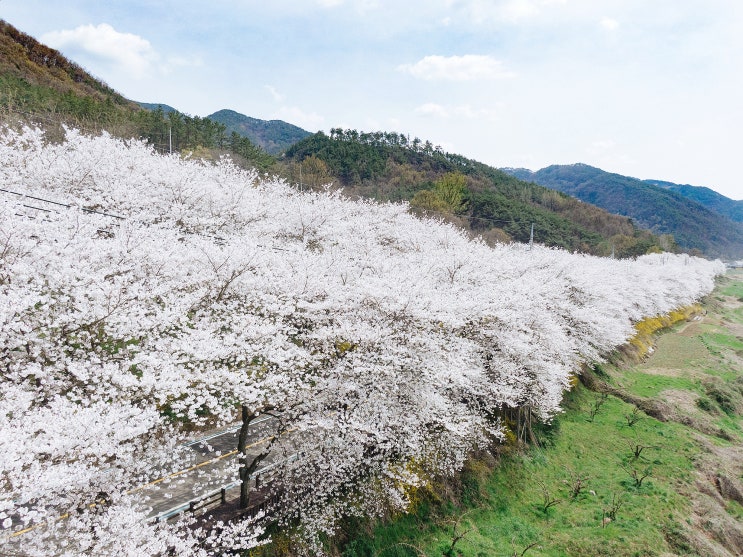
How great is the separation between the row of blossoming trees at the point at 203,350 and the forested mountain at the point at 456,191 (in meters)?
37.0

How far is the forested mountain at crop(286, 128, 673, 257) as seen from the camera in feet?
224

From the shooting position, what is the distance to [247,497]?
468 inches

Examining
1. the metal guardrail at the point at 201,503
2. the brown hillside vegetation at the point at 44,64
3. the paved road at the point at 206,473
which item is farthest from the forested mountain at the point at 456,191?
the metal guardrail at the point at 201,503

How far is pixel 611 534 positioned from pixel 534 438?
253 inches

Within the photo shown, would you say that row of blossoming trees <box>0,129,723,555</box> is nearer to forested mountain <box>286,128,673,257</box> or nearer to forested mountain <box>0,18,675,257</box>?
forested mountain <box>0,18,675,257</box>

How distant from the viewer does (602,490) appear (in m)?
18.0

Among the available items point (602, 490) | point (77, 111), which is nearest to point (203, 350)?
point (602, 490)

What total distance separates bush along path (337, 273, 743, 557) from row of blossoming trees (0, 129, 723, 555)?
137 cm

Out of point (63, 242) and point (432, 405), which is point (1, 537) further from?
point (432, 405)

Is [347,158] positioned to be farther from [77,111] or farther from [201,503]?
[201,503]

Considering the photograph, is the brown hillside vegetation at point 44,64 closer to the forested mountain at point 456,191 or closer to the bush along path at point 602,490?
the forested mountain at point 456,191

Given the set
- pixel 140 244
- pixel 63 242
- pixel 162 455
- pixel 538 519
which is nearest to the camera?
pixel 162 455

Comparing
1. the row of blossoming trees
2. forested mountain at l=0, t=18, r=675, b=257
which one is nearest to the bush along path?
the row of blossoming trees

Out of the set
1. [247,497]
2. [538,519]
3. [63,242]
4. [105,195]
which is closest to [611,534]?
[538,519]
